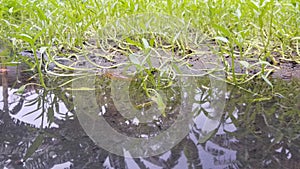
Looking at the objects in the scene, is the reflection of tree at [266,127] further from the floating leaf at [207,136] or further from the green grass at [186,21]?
the green grass at [186,21]

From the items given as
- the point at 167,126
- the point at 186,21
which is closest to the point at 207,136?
the point at 167,126

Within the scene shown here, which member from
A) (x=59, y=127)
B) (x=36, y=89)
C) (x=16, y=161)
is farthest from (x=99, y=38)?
(x=16, y=161)

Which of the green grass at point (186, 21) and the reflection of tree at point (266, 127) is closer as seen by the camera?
the reflection of tree at point (266, 127)

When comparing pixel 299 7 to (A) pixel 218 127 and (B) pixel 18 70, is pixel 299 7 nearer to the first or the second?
(A) pixel 218 127

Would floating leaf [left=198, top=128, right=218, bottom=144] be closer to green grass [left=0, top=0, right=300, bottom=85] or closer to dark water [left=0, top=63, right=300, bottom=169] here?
dark water [left=0, top=63, right=300, bottom=169]

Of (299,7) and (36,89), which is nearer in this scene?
(36,89)

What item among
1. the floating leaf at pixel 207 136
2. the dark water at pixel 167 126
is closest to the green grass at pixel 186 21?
the dark water at pixel 167 126

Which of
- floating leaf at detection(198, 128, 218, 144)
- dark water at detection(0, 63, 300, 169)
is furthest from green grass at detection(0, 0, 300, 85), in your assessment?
floating leaf at detection(198, 128, 218, 144)

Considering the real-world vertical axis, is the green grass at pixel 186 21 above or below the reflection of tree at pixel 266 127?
above

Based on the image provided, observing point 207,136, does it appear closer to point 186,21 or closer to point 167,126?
point 167,126
